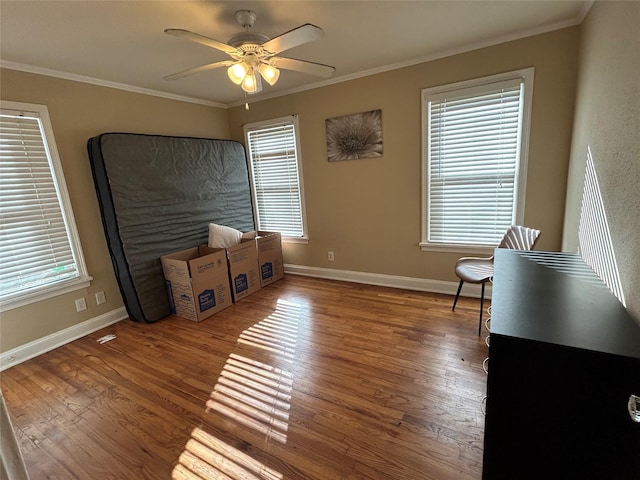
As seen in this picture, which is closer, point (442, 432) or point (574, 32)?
point (442, 432)

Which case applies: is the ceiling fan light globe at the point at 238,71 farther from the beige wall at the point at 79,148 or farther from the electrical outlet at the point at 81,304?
the electrical outlet at the point at 81,304

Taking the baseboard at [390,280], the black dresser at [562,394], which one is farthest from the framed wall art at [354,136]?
the black dresser at [562,394]

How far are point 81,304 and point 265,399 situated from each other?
7.17 ft

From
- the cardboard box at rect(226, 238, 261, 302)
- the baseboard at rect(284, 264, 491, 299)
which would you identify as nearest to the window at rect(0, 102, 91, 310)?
the cardboard box at rect(226, 238, 261, 302)

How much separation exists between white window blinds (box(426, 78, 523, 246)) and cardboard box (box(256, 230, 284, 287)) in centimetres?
194

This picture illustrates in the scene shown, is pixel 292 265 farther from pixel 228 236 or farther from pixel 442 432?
pixel 442 432

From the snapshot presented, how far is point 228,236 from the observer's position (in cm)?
353

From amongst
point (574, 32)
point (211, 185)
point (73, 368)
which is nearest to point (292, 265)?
point (211, 185)

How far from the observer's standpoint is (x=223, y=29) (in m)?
2.04

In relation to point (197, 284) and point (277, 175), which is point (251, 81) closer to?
point (197, 284)

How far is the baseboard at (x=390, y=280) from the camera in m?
3.05

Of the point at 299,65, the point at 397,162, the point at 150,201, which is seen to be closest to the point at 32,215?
the point at 150,201

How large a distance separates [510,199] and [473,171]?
412 millimetres

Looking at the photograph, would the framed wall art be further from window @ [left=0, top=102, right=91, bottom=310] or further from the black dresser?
window @ [left=0, top=102, right=91, bottom=310]
